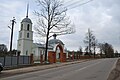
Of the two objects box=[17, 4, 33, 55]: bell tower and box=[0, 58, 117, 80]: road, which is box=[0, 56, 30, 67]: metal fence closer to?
box=[0, 58, 117, 80]: road

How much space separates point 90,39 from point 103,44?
42.4 meters

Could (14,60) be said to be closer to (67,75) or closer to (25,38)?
(67,75)

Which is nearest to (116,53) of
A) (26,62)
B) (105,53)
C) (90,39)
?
(105,53)

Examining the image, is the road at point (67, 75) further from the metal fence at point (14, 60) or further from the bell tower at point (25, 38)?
the bell tower at point (25, 38)

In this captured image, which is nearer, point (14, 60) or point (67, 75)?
point (67, 75)

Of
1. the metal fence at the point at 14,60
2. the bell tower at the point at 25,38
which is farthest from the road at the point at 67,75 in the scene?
the bell tower at the point at 25,38

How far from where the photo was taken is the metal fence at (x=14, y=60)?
28378 millimetres

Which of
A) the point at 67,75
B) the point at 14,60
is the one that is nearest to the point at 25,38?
the point at 14,60

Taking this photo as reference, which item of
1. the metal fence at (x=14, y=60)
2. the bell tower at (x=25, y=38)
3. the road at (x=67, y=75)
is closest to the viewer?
the road at (x=67, y=75)

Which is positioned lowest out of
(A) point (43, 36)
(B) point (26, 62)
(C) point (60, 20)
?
(B) point (26, 62)

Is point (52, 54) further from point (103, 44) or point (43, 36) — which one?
point (103, 44)

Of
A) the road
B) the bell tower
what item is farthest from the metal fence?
the bell tower

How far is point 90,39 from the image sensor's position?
84688 millimetres

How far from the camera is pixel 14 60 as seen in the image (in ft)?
102
